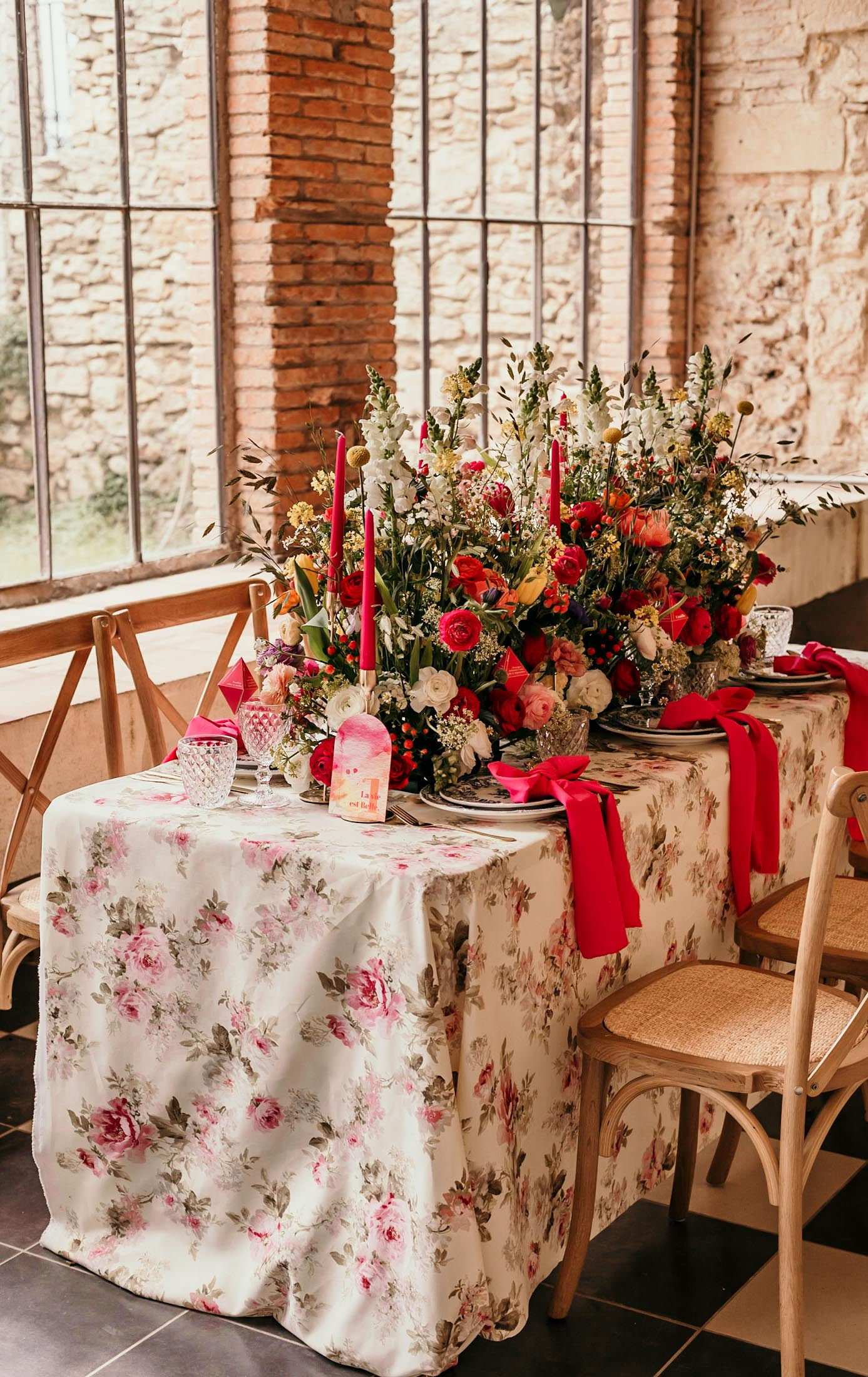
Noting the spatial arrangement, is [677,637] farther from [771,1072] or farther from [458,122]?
[458,122]

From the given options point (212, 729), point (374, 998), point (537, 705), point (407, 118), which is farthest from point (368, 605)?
point (407, 118)

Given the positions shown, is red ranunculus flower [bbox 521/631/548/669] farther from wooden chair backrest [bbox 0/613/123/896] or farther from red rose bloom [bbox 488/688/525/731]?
wooden chair backrest [bbox 0/613/123/896]

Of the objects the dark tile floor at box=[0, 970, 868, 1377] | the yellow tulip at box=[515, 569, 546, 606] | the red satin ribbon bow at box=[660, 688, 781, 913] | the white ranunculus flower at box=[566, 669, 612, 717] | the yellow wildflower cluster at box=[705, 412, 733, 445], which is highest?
the yellow wildflower cluster at box=[705, 412, 733, 445]

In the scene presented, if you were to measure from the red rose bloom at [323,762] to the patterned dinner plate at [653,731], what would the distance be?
66cm

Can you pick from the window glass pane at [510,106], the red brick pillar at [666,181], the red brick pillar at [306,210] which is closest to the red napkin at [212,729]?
the red brick pillar at [306,210]

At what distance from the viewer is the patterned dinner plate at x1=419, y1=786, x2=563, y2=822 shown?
7.89ft

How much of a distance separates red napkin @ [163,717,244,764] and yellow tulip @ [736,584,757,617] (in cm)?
109

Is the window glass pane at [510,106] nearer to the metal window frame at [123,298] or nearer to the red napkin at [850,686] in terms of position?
the metal window frame at [123,298]

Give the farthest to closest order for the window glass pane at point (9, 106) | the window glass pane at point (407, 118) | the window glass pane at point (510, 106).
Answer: the window glass pane at point (510, 106)
the window glass pane at point (407, 118)
the window glass pane at point (9, 106)

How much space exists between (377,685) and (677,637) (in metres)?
0.78

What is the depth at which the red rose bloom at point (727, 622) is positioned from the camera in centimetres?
314

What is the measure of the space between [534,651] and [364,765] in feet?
1.31

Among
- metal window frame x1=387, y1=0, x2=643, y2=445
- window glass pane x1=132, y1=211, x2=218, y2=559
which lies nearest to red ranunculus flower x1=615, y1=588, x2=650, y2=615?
window glass pane x1=132, y1=211, x2=218, y2=559

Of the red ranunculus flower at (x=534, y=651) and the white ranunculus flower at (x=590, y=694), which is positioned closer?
the red ranunculus flower at (x=534, y=651)
